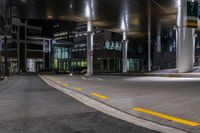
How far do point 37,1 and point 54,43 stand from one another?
5835 cm

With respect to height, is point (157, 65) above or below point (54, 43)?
below

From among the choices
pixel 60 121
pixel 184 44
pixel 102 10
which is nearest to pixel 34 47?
pixel 102 10

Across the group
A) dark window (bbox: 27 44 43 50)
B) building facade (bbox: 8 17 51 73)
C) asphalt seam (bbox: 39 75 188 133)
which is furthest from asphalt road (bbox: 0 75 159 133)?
dark window (bbox: 27 44 43 50)

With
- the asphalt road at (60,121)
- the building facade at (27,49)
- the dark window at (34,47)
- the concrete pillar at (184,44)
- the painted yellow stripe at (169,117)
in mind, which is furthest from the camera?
the dark window at (34,47)

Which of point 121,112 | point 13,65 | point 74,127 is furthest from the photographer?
point 13,65

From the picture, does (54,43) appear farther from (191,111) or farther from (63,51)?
(191,111)

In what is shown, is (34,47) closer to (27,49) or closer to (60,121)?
(27,49)

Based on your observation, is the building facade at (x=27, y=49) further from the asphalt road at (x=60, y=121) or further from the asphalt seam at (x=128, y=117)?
the asphalt road at (x=60, y=121)

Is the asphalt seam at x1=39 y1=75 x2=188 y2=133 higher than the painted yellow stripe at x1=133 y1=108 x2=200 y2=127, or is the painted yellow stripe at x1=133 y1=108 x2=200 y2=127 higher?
the painted yellow stripe at x1=133 y1=108 x2=200 y2=127

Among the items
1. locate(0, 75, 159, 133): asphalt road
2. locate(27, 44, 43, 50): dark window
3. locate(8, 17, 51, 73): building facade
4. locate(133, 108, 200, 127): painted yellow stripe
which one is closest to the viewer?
locate(0, 75, 159, 133): asphalt road

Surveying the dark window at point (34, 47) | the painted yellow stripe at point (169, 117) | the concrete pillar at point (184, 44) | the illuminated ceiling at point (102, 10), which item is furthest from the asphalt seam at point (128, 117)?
the dark window at point (34, 47)

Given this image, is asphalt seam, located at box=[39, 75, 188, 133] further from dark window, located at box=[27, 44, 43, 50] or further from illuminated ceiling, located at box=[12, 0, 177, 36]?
dark window, located at box=[27, 44, 43, 50]

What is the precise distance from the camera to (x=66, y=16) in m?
45.2

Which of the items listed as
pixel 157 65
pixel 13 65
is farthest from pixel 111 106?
pixel 13 65
